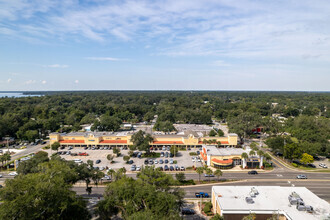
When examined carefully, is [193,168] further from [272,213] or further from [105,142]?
[105,142]

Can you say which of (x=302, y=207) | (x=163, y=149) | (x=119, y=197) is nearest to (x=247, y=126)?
(x=163, y=149)

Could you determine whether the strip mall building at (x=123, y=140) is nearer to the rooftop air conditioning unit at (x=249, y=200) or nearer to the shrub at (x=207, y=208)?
the shrub at (x=207, y=208)

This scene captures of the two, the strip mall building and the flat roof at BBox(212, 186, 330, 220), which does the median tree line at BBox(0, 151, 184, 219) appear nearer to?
the flat roof at BBox(212, 186, 330, 220)

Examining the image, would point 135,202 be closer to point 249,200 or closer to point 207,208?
point 207,208

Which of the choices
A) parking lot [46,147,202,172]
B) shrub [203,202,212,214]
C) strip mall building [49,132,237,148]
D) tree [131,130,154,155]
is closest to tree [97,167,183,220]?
shrub [203,202,212,214]

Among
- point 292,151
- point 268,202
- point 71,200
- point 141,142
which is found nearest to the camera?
point 71,200

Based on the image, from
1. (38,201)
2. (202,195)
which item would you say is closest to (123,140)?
(202,195)
